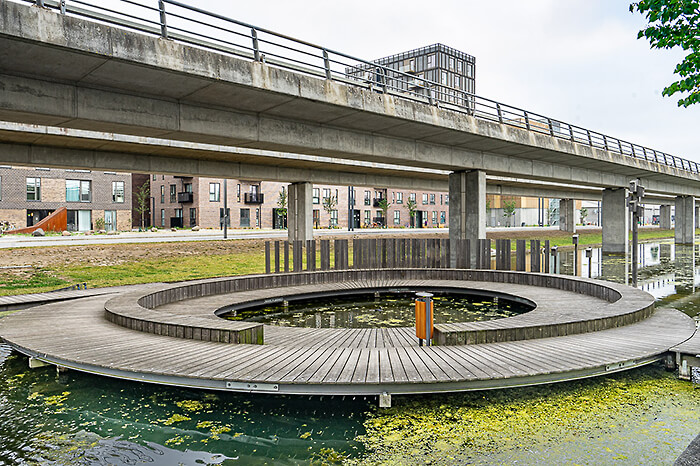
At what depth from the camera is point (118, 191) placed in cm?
5916

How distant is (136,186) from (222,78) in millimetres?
68989

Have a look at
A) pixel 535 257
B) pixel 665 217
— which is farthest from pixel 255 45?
pixel 665 217

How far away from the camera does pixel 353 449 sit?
556 centimetres

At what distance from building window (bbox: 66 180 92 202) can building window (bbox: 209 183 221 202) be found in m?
14.0

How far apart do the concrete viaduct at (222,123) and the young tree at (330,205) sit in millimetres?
38315

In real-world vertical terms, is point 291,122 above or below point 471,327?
above

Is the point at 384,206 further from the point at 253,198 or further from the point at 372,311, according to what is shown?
the point at 372,311

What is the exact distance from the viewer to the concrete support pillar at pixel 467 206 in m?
→ 24.4

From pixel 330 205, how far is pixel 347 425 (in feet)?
217

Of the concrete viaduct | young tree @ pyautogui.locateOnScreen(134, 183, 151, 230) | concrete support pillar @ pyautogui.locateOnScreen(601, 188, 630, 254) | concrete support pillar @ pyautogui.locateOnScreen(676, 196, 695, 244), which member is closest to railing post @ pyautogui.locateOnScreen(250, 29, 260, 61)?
the concrete viaduct

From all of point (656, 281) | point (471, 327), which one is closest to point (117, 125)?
point (471, 327)

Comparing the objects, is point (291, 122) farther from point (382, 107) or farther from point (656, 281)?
point (656, 281)

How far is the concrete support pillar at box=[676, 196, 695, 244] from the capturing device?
1972 inches

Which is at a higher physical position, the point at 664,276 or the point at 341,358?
the point at 341,358
